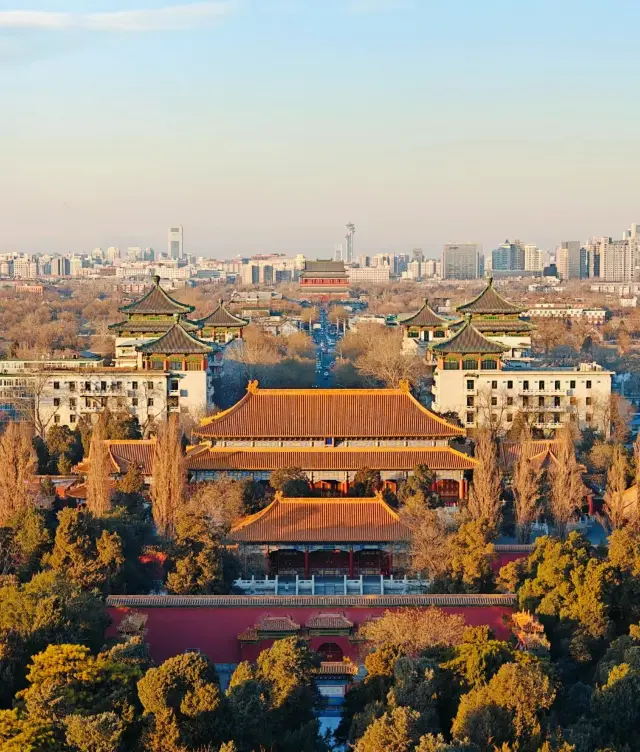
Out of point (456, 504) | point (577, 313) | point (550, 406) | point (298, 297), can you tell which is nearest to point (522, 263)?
point (298, 297)

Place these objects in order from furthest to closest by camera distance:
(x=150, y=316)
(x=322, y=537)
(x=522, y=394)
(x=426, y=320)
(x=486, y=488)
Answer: (x=426, y=320)
(x=150, y=316)
(x=522, y=394)
(x=486, y=488)
(x=322, y=537)

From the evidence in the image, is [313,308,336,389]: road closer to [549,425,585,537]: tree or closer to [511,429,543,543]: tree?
[549,425,585,537]: tree

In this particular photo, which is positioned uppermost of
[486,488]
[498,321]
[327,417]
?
[498,321]

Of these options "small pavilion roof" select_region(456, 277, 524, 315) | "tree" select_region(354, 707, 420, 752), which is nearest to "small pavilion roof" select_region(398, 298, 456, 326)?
"small pavilion roof" select_region(456, 277, 524, 315)

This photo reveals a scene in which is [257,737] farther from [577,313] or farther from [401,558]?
[577,313]

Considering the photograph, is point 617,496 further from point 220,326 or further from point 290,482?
point 220,326

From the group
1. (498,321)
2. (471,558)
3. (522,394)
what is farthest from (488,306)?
(471,558)

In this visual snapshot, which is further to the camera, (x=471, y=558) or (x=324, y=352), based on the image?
(x=324, y=352)
